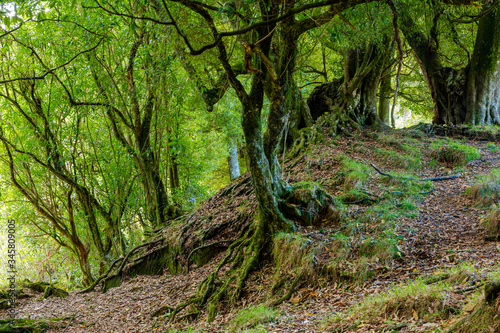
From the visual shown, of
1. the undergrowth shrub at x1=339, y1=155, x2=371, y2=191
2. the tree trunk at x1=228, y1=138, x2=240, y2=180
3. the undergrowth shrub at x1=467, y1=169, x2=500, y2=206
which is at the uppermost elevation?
the tree trunk at x1=228, y1=138, x2=240, y2=180

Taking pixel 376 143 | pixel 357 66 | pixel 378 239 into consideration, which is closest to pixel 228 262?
pixel 378 239

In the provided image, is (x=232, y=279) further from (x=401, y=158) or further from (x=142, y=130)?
(x=142, y=130)

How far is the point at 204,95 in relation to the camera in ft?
29.3

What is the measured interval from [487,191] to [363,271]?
290 cm

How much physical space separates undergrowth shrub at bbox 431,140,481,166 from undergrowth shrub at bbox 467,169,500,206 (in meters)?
2.01

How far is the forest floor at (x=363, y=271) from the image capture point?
313 cm

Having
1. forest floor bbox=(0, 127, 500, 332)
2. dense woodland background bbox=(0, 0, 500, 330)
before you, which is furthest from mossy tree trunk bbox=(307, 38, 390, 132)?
forest floor bbox=(0, 127, 500, 332)

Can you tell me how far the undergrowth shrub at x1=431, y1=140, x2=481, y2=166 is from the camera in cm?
769

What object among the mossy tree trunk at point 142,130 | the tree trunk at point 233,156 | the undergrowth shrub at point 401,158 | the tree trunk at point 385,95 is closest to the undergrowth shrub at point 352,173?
the undergrowth shrub at point 401,158

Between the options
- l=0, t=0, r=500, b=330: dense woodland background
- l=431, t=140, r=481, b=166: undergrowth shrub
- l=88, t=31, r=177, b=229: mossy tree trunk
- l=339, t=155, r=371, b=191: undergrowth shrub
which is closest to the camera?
l=0, t=0, r=500, b=330: dense woodland background

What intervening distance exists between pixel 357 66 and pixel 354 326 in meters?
9.38

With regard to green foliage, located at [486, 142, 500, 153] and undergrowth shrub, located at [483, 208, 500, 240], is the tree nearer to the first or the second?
undergrowth shrub, located at [483, 208, 500, 240]

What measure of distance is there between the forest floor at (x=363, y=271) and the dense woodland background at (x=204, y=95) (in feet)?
1.60

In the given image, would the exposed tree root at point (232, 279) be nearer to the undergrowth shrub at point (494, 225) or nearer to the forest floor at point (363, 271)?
the forest floor at point (363, 271)
